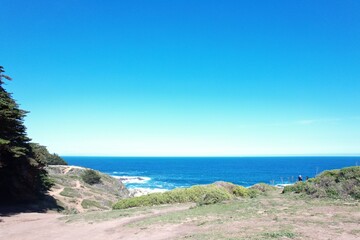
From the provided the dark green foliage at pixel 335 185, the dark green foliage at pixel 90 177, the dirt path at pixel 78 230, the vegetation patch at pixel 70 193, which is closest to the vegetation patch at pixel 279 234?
the dirt path at pixel 78 230

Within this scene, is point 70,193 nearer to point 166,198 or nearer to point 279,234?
point 166,198

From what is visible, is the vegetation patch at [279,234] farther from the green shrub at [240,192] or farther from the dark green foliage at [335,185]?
the green shrub at [240,192]

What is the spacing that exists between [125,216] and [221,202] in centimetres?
669

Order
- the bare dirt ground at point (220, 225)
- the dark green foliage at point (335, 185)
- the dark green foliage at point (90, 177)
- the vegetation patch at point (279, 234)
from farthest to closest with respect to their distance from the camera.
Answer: the dark green foliage at point (90, 177) < the dark green foliage at point (335, 185) < the bare dirt ground at point (220, 225) < the vegetation patch at point (279, 234)

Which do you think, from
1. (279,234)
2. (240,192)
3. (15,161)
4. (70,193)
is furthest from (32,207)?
(279,234)

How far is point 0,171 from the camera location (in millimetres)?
23984

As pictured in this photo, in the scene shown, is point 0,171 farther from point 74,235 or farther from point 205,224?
point 205,224

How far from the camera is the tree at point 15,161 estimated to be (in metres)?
22.1

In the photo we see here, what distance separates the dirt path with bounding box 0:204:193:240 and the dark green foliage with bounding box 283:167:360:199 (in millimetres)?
11921

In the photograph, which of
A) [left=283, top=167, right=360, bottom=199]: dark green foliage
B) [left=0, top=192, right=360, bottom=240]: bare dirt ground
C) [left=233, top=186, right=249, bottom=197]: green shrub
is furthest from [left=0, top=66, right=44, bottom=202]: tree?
[left=283, top=167, right=360, bottom=199]: dark green foliage

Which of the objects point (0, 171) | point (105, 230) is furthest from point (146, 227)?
point (0, 171)

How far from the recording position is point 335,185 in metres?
19.9

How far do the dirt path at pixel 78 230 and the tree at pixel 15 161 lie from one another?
269 inches

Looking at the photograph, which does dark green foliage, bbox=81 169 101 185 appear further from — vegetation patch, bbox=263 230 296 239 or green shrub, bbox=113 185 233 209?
vegetation patch, bbox=263 230 296 239
